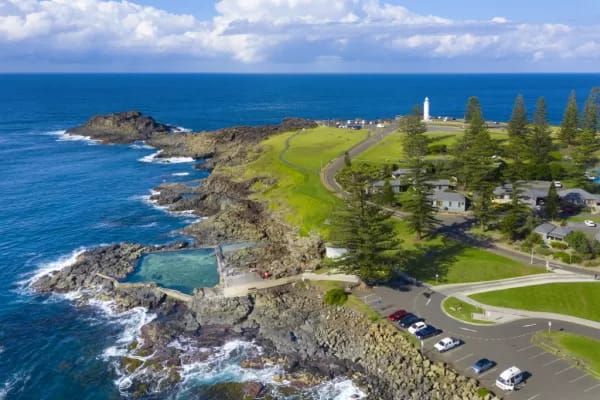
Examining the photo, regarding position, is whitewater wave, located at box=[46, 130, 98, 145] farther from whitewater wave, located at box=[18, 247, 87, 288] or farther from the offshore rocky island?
whitewater wave, located at box=[18, 247, 87, 288]

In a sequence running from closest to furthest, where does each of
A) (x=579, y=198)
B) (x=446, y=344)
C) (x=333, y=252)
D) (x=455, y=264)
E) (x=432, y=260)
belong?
1. (x=446, y=344)
2. (x=455, y=264)
3. (x=432, y=260)
4. (x=333, y=252)
5. (x=579, y=198)

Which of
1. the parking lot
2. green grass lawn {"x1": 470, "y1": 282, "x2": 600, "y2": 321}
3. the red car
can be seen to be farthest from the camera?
green grass lawn {"x1": 470, "y1": 282, "x2": 600, "y2": 321}

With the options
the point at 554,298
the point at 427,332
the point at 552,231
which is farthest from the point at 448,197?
the point at 427,332

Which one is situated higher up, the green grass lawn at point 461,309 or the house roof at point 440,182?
the house roof at point 440,182

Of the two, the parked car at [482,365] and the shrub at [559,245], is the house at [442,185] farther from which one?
the parked car at [482,365]

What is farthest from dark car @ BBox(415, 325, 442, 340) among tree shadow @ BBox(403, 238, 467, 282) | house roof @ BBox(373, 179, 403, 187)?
house roof @ BBox(373, 179, 403, 187)

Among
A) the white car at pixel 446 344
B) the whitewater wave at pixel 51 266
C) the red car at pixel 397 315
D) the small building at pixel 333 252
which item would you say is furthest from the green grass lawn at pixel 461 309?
the whitewater wave at pixel 51 266

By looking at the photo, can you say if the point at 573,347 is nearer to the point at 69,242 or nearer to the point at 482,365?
the point at 482,365
